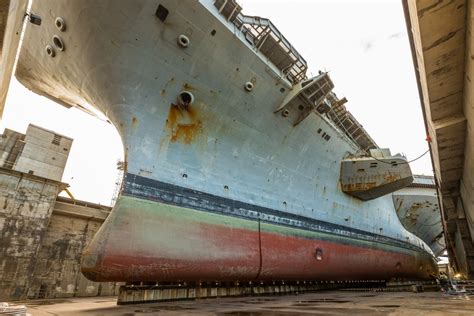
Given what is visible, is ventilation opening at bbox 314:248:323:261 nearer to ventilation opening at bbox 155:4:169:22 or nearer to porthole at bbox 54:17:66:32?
ventilation opening at bbox 155:4:169:22

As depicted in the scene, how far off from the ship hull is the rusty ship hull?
0.11ft

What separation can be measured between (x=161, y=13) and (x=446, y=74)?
7.47 meters

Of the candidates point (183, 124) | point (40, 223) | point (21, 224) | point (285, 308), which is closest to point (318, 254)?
point (285, 308)

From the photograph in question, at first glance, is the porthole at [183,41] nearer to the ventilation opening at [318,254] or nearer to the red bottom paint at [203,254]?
the red bottom paint at [203,254]

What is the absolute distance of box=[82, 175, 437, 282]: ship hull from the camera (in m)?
6.97

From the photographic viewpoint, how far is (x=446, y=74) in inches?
222

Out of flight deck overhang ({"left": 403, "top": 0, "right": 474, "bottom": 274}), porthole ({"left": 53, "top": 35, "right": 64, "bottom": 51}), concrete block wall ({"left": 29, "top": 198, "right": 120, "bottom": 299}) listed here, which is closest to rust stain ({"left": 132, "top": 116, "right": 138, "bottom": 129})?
porthole ({"left": 53, "top": 35, "right": 64, "bottom": 51})

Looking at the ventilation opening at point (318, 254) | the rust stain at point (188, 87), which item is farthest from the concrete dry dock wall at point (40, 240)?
the ventilation opening at point (318, 254)

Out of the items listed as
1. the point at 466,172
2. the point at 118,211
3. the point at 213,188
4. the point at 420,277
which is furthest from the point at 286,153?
the point at 420,277

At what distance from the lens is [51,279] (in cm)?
1326

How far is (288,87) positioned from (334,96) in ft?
17.1

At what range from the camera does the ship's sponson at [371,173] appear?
620 inches

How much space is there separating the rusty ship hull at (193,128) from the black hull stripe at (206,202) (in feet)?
0.13

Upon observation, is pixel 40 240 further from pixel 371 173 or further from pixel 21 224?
pixel 371 173
